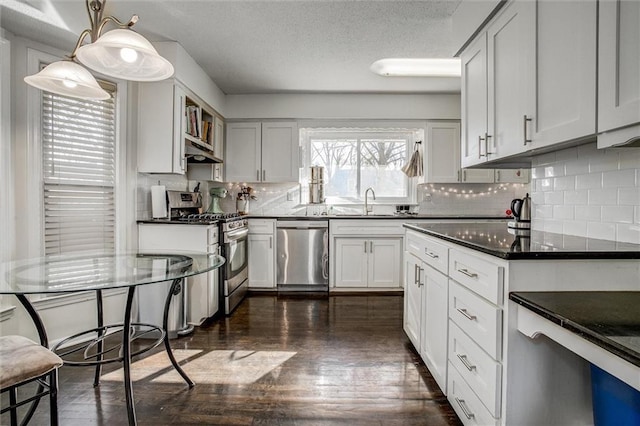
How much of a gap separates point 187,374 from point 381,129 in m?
3.72

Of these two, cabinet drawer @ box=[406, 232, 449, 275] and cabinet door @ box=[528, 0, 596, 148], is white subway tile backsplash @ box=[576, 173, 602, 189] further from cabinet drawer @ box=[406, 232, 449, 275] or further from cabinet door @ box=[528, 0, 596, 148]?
cabinet drawer @ box=[406, 232, 449, 275]

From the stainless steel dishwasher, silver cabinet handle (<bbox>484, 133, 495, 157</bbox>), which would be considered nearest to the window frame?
the stainless steel dishwasher

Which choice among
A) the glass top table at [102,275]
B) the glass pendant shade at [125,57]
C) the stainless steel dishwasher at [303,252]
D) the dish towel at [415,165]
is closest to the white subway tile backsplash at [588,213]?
the glass top table at [102,275]

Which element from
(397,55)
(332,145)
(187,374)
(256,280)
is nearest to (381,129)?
(332,145)

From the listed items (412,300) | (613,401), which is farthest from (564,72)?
(412,300)

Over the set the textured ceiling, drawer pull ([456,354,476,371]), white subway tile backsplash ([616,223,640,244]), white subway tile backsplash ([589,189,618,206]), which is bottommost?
drawer pull ([456,354,476,371])

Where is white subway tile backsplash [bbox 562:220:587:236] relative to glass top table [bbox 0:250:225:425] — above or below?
above

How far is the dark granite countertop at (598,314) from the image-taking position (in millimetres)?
733

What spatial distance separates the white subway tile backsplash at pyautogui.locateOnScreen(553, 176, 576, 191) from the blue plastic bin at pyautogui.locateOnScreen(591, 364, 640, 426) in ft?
3.43

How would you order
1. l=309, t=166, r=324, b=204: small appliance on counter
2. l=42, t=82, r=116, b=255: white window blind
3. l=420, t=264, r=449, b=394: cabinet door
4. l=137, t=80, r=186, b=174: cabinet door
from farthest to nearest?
l=309, t=166, r=324, b=204: small appliance on counter < l=137, t=80, r=186, b=174: cabinet door < l=42, t=82, r=116, b=255: white window blind < l=420, t=264, r=449, b=394: cabinet door

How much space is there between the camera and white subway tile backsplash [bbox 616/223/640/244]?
54.3 inches

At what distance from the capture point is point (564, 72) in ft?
4.58

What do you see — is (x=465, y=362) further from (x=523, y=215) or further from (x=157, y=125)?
(x=157, y=125)

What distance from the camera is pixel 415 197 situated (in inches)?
185
